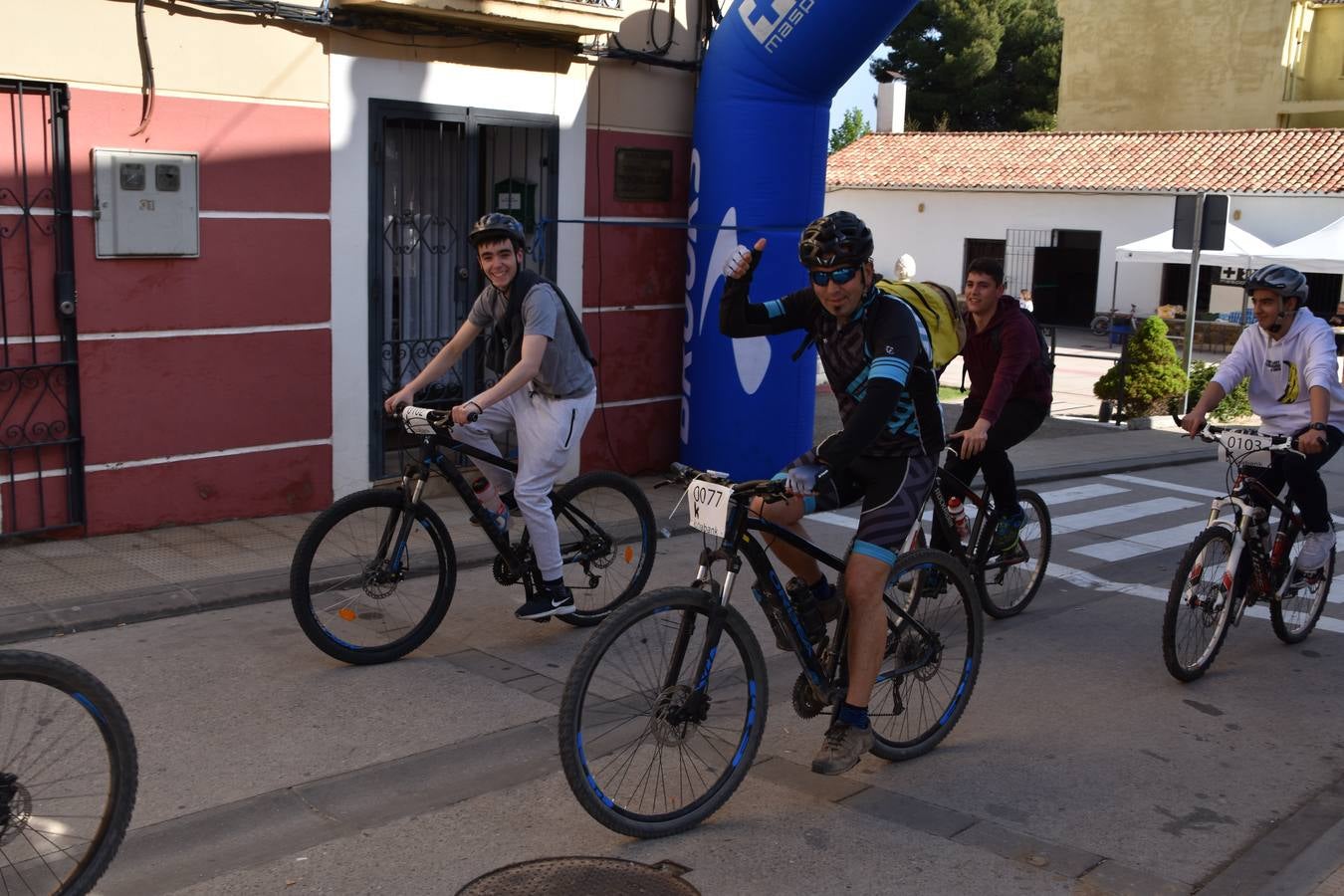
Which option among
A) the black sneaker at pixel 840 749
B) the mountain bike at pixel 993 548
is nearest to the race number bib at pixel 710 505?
the black sneaker at pixel 840 749

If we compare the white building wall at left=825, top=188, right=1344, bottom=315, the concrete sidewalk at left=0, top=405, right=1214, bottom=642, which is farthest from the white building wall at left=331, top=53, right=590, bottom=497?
the white building wall at left=825, top=188, right=1344, bottom=315

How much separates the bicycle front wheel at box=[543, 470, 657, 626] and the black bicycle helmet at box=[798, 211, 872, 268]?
7.52ft

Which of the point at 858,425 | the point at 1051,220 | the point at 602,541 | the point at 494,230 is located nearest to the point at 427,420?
the point at 494,230

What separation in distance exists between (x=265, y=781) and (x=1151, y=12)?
4436cm

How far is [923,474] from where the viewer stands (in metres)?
4.99

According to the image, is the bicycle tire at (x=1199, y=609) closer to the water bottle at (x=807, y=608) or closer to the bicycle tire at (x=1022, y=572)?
the bicycle tire at (x=1022, y=572)

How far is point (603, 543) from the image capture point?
6816 millimetres

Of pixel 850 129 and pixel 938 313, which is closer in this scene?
pixel 938 313

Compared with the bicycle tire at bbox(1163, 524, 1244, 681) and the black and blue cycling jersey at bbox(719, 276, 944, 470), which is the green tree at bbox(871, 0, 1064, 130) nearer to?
the bicycle tire at bbox(1163, 524, 1244, 681)

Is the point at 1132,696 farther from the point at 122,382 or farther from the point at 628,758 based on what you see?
the point at 122,382

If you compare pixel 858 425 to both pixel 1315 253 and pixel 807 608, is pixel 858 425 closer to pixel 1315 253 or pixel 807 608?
pixel 807 608

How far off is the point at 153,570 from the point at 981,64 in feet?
164

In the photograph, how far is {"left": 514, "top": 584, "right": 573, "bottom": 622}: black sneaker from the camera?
21.0 feet

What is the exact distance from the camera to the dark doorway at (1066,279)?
36594mm
